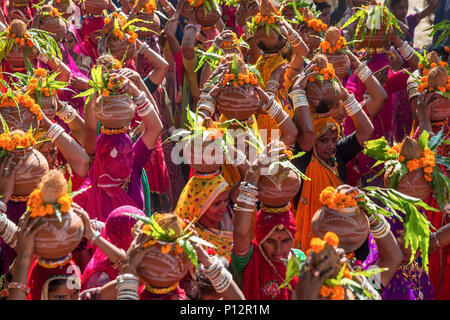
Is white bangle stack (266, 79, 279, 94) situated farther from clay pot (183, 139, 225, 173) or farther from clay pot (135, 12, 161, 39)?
clay pot (135, 12, 161, 39)

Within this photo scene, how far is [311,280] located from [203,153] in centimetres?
171

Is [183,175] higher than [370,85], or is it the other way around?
[370,85]

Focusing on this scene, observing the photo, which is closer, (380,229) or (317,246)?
(317,246)

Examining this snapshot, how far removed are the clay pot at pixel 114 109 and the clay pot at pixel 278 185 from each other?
1.34 meters

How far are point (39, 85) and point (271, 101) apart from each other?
1910 millimetres

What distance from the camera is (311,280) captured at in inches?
120

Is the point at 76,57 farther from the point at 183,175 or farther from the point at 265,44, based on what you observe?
the point at 265,44

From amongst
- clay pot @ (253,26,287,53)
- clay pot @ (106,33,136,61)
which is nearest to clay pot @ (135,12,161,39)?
clay pot @ (106,33,136,61)

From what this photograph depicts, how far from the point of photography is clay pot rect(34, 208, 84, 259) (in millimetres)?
3369

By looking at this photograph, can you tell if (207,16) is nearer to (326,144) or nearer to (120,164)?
(326,144)

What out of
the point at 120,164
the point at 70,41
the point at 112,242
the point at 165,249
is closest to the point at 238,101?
the point at 120,164

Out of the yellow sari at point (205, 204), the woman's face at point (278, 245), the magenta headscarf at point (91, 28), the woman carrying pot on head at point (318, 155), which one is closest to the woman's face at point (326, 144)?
the woman carrying pot on head at point (318, 155)

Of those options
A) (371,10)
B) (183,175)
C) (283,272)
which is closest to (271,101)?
(283,272)
